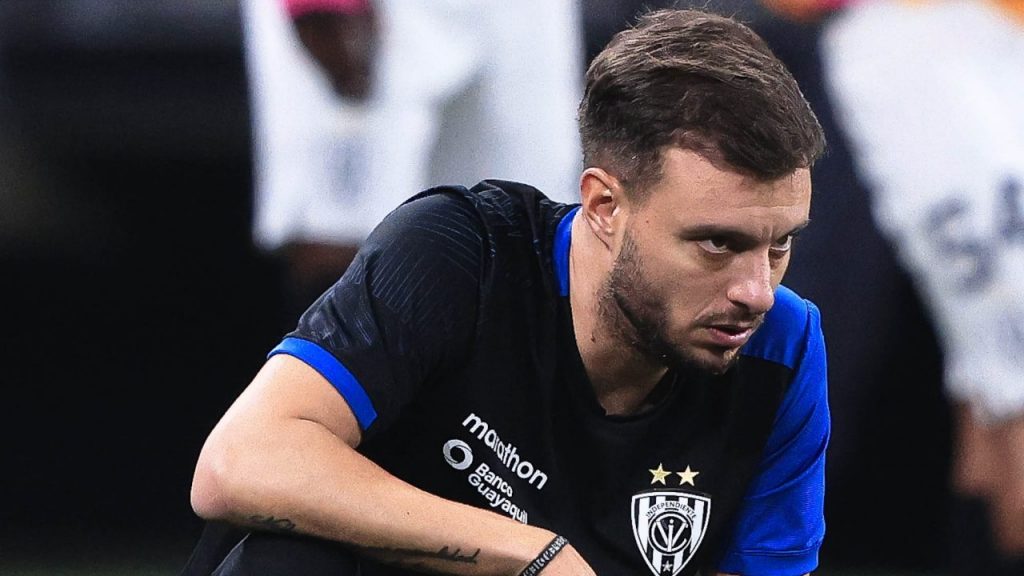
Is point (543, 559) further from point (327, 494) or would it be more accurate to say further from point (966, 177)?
point (966, 177)

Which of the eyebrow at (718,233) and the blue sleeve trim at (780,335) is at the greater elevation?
the eyebrow at (718,233)

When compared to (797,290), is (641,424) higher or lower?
higher

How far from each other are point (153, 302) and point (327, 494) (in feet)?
10.4

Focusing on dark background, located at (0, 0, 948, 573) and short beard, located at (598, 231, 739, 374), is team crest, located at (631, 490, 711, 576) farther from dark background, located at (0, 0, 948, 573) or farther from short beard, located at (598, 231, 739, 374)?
dark background, located at (0, 0, 948, 573)

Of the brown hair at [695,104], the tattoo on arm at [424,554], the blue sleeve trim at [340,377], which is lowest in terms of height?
the tattoo on arm at [424,554]

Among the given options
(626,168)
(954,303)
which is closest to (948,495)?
(954,303)

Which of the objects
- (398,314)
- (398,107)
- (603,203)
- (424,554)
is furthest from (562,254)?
(398,107)

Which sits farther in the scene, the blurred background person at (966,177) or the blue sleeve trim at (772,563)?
the blurred background person at (966,177)

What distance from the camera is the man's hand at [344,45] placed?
525 cm

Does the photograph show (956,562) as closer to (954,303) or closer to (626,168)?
(954,303)

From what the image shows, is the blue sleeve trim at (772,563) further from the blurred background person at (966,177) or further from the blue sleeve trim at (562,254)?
the blurred background person at (966,177)

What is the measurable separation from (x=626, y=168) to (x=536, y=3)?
2914 millimetres

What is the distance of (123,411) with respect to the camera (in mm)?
5418

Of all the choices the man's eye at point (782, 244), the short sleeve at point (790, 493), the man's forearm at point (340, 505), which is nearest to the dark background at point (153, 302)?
the short sleeve at point (790, 493)
